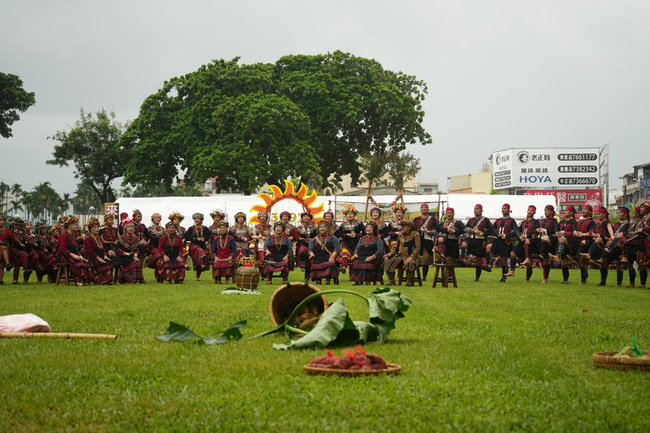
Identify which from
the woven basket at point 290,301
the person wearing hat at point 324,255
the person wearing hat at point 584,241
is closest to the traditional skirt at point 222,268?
the person wearing hat at point 324,255

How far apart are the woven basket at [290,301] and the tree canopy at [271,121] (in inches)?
1147

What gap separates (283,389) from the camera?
466 cm

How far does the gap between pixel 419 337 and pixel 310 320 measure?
44.1 inches

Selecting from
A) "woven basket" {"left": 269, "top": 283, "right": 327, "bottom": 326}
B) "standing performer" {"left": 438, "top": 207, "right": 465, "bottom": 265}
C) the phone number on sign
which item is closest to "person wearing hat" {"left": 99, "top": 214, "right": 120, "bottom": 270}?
"standing performer" {"left": 438, "top": 207, "right": 465, "bottom": 265}

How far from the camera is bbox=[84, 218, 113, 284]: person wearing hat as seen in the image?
17625 mm

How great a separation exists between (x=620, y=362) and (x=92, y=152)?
47954mm

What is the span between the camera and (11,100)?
38.3 meters

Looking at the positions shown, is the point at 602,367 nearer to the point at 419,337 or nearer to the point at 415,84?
the point at 419,337

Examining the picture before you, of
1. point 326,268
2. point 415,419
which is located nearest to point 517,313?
point 415,419

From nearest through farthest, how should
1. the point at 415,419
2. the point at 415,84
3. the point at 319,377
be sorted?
the point at 415,419, the point at 319,377, the point at 415,84

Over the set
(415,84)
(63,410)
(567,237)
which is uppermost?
Result: (415,84)

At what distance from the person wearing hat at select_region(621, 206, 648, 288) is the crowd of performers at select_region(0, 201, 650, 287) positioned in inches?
0.9

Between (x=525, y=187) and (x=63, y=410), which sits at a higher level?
(x=525, y=187)

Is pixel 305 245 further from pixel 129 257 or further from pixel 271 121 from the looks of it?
pixel 271 121
